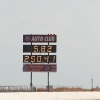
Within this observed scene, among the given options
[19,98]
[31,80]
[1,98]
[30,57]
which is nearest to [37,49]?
[30,57]

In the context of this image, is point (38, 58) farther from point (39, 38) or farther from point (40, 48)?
point (39, 38)

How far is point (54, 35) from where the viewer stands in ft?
252

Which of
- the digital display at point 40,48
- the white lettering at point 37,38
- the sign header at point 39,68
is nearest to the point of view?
the digital display at point 40,48

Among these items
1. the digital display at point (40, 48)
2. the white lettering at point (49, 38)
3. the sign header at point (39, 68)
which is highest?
the white lettering at point (49, 38)

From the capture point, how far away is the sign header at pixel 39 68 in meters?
77.2

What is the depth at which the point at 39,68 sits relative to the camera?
256 feet

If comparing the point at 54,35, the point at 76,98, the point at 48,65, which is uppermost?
the point at 54,35

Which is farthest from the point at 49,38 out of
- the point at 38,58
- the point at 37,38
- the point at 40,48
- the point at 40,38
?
the point at 38,58

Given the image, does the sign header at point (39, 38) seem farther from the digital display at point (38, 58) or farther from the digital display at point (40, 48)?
the digital display at point (38, 58)

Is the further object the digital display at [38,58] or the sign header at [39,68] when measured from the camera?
the sign header at [39,68]

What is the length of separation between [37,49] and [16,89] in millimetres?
9767

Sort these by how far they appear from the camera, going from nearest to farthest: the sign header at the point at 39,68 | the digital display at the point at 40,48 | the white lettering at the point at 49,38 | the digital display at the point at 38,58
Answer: the digital display at the point at 40,48
the digital display at the point at 38,58
the white lettering at the point at 49,38
the sign header at the point at 39,68

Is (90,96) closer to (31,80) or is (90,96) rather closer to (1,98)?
(31,80)

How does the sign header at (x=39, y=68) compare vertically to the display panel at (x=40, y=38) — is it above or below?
below
